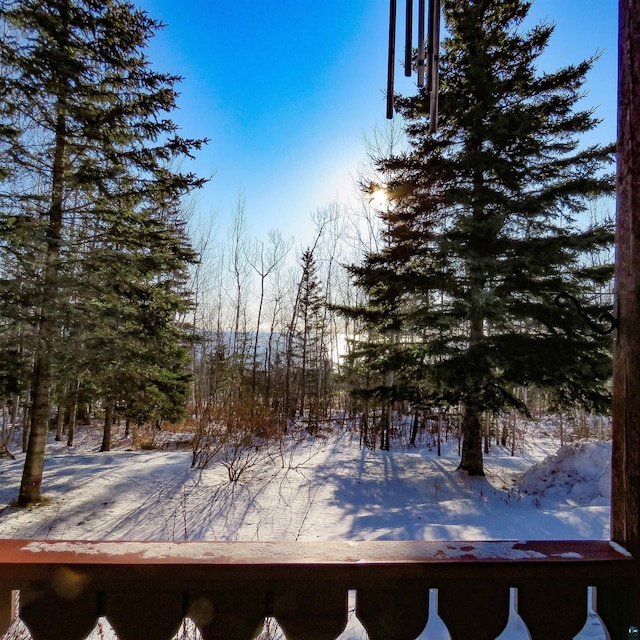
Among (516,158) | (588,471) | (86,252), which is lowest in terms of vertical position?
(588,471)

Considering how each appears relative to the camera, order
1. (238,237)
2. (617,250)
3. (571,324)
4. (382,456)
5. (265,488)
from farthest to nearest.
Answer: (238,237), (382,456), (265,488), (571,324), (617,250)

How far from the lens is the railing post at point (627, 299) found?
3.48 feet

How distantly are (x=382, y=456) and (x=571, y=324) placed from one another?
18.6ft

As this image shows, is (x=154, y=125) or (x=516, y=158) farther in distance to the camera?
(x=516, y=158)

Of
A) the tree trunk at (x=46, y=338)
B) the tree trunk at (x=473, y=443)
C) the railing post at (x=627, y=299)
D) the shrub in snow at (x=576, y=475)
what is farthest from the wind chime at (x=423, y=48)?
the shrub in snow at (x=576, y=475)

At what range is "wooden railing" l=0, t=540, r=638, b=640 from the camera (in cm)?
86

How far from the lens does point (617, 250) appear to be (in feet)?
3.76

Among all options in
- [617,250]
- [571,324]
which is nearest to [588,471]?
[571,324]

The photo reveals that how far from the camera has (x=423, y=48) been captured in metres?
1.43

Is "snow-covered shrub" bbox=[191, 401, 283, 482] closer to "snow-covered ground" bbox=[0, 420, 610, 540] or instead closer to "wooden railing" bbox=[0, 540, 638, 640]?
"snow-covered ground" bbox=[0, 420, 610, 540]

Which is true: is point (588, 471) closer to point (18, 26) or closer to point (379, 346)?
point (379, 346)

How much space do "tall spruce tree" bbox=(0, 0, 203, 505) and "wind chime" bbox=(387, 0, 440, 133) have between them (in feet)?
18.6

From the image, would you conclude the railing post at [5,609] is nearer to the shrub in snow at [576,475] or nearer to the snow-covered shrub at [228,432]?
the snow-covered shrub at [228,432]

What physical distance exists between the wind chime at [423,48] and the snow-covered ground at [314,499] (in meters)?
4.74
